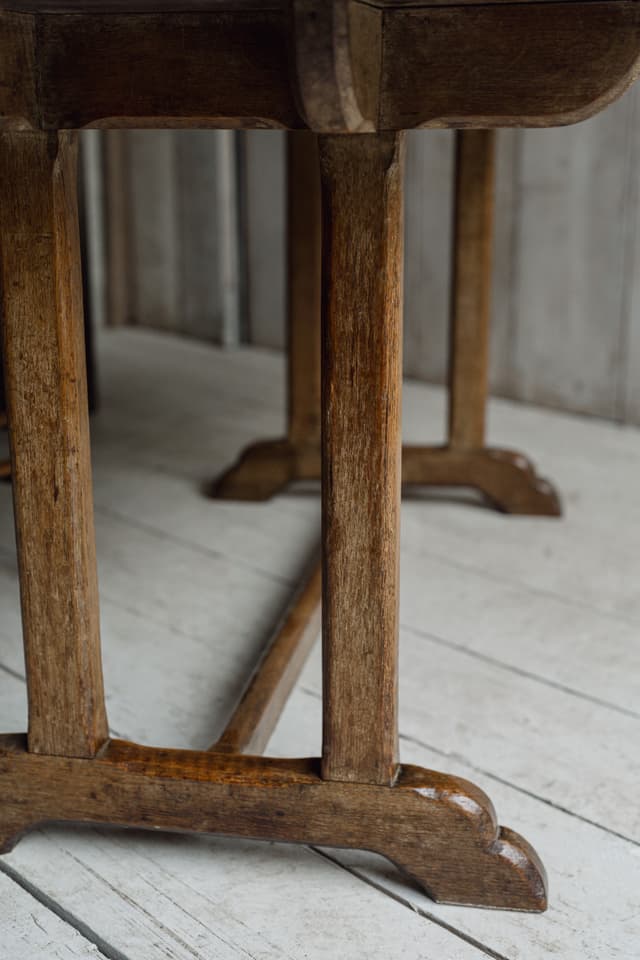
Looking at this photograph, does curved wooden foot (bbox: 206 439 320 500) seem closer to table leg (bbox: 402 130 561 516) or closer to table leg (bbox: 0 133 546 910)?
table leg (bbox: 402 130 561 516)

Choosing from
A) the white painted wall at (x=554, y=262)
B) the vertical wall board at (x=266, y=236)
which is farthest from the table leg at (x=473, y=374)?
the vertical wall board at (x=266, y=236)

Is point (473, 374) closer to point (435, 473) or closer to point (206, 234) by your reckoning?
point (435, 473)

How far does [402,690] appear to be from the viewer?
4.31 ft

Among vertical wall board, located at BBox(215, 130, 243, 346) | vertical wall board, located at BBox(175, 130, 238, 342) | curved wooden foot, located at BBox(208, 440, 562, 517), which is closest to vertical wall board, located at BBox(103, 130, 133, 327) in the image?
→ vertical wall board, located at BBox(175, 130, 238, 342)

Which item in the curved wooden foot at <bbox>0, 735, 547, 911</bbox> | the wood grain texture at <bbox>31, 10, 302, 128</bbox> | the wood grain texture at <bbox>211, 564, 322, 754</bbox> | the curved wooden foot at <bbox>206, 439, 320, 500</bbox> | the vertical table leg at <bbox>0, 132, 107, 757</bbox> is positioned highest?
the wood grain texture at <bbox>31, 10, 302, 128</bbox>

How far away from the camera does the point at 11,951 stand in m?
0.88

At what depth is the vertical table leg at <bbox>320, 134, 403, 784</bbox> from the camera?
2.81 ft

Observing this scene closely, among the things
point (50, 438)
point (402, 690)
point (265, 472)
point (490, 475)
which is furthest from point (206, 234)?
point (50, 438)

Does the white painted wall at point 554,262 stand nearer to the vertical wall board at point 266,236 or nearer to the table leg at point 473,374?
the vertical wall board at point 266,236

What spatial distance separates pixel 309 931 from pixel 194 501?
1.10 meters

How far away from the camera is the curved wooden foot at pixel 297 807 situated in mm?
931

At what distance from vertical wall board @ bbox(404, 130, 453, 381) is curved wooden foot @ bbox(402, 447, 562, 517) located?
2.67 feet

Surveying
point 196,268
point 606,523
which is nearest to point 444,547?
point 606,523

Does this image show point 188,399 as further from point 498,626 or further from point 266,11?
point 266,11
